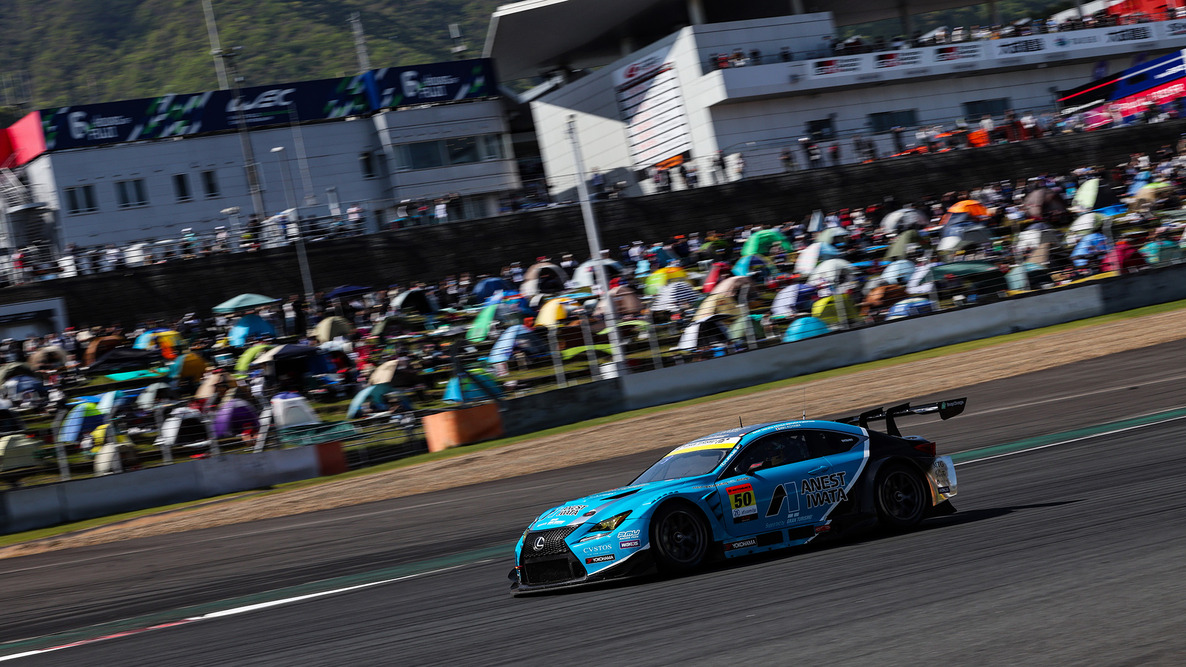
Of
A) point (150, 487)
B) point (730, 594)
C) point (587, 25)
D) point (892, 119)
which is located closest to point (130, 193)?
point (587, 25)

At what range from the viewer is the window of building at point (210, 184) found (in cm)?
4766

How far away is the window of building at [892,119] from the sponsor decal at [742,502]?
43554 millimetres

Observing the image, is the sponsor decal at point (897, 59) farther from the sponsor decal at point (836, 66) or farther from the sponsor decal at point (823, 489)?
the sponsor decal at point (823, 489)

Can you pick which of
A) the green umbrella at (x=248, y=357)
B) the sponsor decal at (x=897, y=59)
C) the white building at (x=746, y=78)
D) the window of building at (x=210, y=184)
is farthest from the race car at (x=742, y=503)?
the window of building at (x=210, y=184)

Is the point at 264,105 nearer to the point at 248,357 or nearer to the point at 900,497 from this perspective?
the point at 248,357

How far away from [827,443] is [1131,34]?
54280 millimetres

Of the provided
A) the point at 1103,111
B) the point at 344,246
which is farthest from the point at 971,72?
the point at 344,246

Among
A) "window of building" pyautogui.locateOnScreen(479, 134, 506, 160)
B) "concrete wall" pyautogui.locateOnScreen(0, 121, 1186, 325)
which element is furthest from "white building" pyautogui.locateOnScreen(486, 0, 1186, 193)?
"window of building" pyautogui.locateOnScreen(479, 134, 506, 160)

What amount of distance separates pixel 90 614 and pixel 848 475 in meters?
7.17

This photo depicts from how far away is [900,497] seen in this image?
30.4ft

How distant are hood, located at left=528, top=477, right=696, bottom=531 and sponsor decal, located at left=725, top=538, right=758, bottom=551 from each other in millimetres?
573

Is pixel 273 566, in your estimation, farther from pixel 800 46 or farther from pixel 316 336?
pixel 800 46

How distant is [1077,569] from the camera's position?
7.19 metres

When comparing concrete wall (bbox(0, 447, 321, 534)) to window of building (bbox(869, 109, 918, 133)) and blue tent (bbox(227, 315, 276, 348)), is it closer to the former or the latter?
blue tent (bbox(227, 315, 276, 348))
